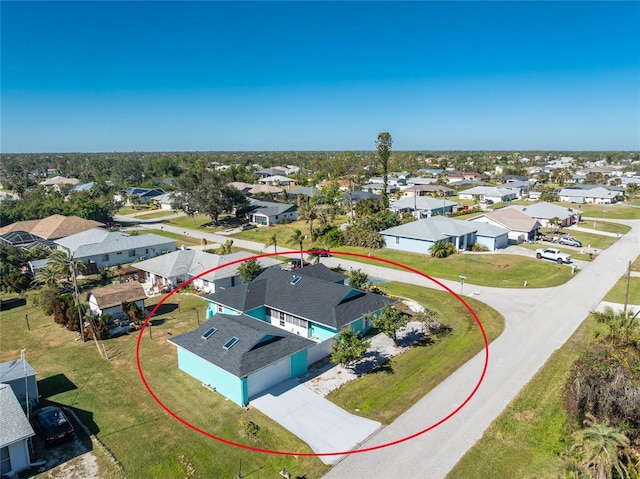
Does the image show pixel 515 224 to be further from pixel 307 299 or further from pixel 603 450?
pixel 603 450

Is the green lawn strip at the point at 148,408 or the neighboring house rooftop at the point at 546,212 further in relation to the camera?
the neighboring house rooftop at the point at 546,212

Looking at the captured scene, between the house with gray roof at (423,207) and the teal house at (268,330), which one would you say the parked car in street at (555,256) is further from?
the teal house at (268,330)

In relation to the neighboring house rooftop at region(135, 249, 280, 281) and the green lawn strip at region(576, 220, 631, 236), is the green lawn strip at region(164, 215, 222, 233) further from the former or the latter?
the green lawn strip at region(576, 220, 631, 236)

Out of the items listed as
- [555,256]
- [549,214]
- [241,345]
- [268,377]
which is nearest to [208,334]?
[241,345]

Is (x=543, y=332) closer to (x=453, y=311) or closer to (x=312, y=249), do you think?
(x=453, y=311)

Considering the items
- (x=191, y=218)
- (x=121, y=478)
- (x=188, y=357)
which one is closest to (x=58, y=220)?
(x=191, y=218)

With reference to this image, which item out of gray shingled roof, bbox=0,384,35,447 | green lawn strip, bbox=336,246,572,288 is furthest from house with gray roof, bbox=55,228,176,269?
gray shingled roof, bbox=0,384,35,447

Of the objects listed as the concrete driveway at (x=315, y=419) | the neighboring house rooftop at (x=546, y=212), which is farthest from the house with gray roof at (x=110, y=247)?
the neighboring house rooftop at (x=546, y=212)
